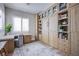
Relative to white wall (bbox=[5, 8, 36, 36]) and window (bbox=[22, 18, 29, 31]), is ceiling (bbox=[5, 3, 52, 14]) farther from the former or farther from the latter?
window (bbox=[22, 18, 29, 31])

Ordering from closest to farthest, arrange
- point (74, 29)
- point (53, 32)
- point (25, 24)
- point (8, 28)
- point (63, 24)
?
point (8, 28)
point (25, 24)
point (74, 29)
point (63, 24)
point (53, 32)

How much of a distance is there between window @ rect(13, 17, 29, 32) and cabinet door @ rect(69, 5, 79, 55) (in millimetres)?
1143

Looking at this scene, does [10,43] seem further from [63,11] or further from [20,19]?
[63,11]

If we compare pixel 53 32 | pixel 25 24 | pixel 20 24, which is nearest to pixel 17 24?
pixel 20 24

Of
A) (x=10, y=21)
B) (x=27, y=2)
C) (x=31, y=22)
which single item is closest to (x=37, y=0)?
(x=27, y=2)

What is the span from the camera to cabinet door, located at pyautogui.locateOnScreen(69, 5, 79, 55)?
2.64 m

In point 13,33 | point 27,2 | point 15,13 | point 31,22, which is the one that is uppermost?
point 27,2

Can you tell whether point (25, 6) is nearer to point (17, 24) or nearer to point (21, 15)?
point (21, 15)

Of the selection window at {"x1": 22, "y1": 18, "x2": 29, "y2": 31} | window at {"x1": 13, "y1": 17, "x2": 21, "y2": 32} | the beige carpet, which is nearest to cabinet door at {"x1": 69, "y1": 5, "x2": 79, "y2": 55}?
the beige carpet

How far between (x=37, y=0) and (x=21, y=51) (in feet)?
3.63

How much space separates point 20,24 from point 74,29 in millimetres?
1314

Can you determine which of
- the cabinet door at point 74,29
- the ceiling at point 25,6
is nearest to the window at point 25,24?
the ceiling at point 25,6

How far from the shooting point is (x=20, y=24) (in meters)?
2.38

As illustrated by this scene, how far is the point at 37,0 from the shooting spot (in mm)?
2279
